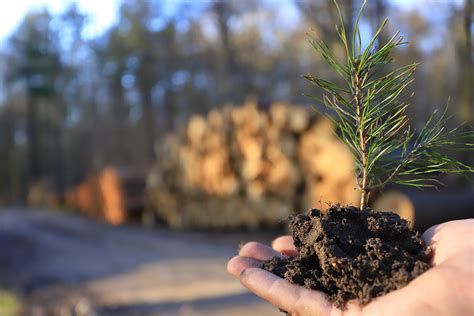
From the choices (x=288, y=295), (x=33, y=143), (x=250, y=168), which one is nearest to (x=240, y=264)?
(x=288, y=295)

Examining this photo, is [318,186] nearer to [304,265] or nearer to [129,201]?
[304,265]

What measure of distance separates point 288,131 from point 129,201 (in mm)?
6361

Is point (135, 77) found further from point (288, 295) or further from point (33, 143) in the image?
point (288, 295)

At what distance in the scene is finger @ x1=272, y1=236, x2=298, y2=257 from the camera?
1.77 metres

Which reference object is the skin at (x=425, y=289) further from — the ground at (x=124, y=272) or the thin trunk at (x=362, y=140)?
the ground at (x=124, y=272)

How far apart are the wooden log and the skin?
3.66 meters

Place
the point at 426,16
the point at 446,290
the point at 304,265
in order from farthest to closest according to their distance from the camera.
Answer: the point at 426,16
the point at 304,265
the point at 446,290

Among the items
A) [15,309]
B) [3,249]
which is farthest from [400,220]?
[3,249]

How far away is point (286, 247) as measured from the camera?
5.93ft

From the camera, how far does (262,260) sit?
172cm

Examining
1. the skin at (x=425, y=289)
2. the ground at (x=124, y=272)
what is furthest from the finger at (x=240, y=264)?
the ground at (x=124, y=272)

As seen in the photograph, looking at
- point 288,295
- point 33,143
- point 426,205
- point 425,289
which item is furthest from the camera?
point 33,143

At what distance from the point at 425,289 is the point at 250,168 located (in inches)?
268

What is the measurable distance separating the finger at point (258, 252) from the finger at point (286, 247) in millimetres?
28
